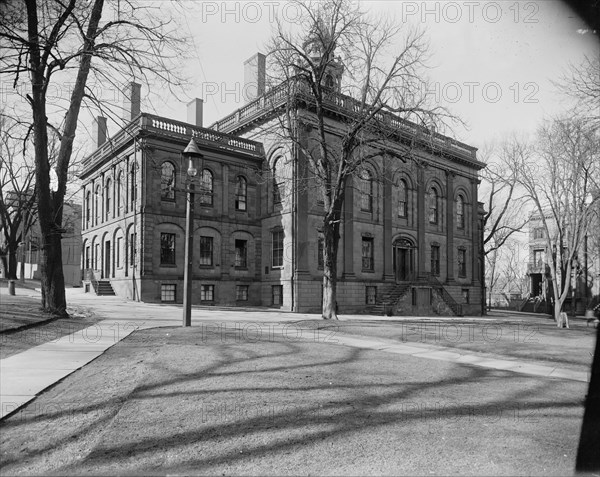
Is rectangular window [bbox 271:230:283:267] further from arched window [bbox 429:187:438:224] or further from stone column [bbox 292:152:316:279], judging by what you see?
arched window [bbox 429:187:438:224]

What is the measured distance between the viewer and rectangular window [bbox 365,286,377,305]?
3306 centimetres

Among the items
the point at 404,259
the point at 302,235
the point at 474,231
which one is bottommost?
the point at 404,259

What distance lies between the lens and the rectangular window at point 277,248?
30.8m

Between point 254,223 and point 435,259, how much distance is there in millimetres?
16487

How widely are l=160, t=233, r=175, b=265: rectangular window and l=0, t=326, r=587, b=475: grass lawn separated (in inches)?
841

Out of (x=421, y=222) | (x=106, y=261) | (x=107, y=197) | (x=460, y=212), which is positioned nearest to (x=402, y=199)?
(x=421, y=222)

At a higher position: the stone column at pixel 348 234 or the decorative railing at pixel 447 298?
the stone column at pixel 348 234

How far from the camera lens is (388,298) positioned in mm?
32781

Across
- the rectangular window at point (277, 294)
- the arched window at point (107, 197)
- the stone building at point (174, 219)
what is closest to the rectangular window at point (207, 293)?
the stone building at point (174, 219)

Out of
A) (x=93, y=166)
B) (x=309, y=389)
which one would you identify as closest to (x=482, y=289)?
(x=93, y=166)

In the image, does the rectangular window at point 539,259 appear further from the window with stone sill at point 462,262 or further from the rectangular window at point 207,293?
the rectangular window at point 207,293

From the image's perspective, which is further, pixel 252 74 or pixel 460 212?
pixel 460 212

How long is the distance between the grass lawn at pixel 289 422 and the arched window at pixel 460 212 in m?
36.2

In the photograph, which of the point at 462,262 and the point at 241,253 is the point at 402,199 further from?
the point at 241,253
